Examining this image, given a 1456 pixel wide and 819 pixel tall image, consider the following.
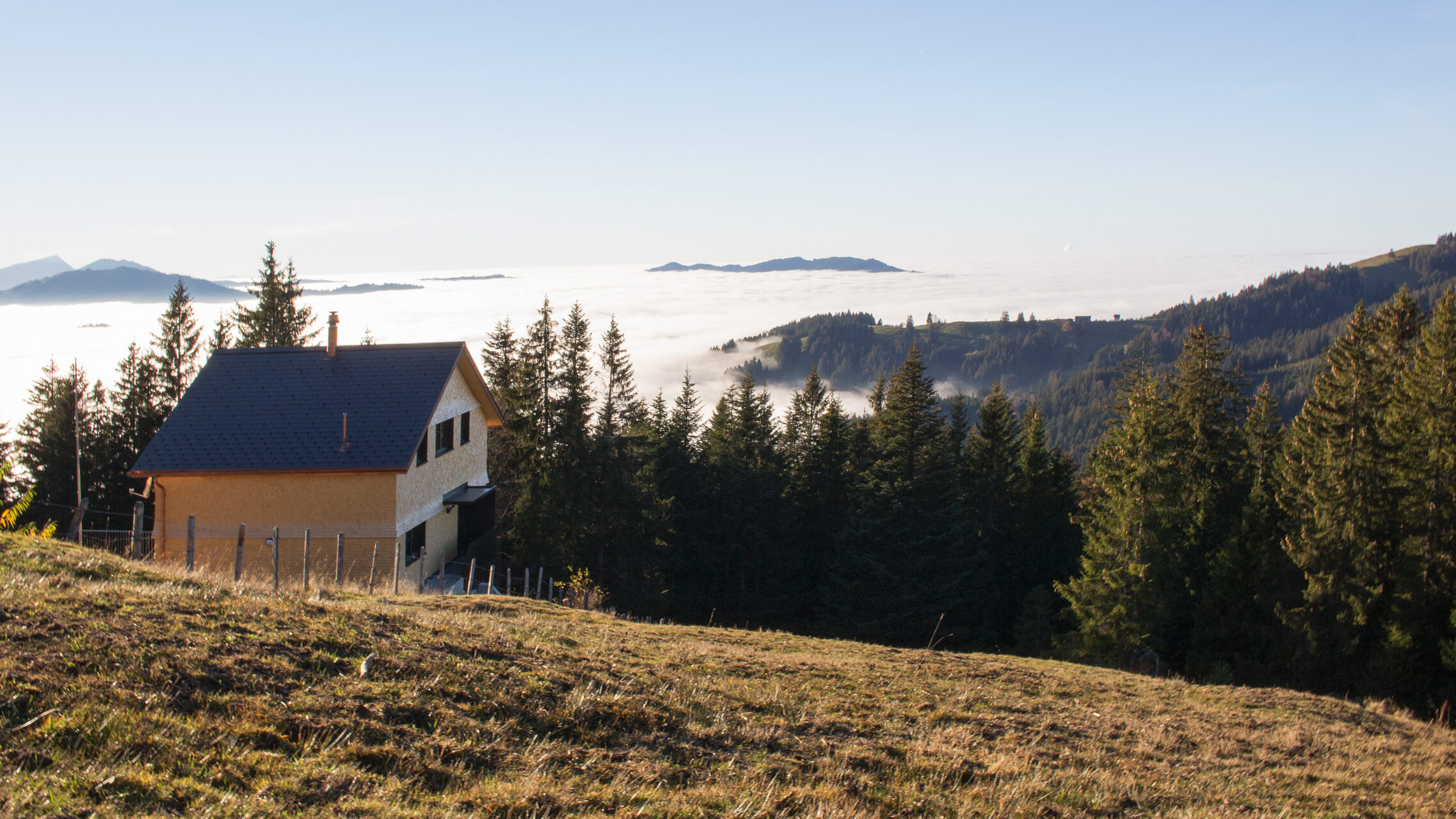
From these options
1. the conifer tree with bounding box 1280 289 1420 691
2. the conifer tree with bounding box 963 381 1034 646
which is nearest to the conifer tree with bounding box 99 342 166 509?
the conifer tree with bounding box 963 381 1034 646

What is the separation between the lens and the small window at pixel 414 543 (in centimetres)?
2486

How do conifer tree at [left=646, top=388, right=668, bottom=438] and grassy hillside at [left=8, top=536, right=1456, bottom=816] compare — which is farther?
conifer tree at [left=646, top=388, right=668, bottom=438]

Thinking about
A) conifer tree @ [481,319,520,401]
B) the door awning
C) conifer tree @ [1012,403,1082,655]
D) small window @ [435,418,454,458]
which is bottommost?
conifer tree @ [1012,403,1082,655]

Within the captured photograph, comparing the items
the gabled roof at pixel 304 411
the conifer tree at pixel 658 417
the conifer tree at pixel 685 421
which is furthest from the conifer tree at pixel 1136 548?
the gabled roof at pixel 304 411

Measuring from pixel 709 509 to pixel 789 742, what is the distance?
42908mm

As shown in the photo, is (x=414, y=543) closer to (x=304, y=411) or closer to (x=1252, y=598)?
(x=304, y=411)

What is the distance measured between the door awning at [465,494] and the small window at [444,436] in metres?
1.56

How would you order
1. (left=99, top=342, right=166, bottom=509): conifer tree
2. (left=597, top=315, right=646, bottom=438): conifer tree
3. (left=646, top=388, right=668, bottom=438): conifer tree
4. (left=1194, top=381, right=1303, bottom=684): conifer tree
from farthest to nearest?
(left=646, top=388, right=668, bottom=438): conifer tree
(left=597, top=315, right=646, bottom=438): conifer tree
(left=99, top=342, right=166, bottom=509): conifer tree
(left=1194, top=381, right=1303, bottom=684): conifer tree

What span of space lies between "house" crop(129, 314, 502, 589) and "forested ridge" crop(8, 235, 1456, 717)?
35.0ft

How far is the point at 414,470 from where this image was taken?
79.7ft

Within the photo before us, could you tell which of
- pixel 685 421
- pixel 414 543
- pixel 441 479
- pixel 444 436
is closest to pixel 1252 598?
pixel 685 421

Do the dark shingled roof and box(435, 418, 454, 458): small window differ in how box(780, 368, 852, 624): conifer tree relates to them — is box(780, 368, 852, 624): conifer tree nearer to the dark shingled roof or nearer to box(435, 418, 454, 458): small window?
box(435, 418, 454, 458): small window

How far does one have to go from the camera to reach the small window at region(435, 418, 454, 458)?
26.5 m

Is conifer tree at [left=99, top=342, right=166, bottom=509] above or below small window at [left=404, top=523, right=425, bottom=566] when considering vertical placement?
above
